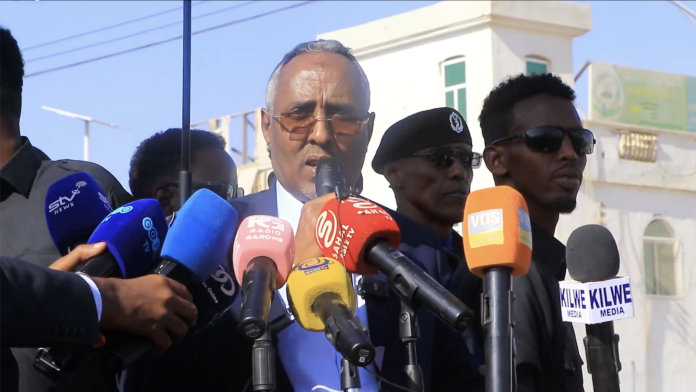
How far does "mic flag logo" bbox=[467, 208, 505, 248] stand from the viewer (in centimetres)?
264

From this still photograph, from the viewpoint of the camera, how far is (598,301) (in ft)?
9.80

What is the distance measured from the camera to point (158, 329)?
2.63 meters

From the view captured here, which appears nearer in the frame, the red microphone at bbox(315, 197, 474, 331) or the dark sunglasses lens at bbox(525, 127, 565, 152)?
the red microphone at bbox(315, 197, 474, 331)

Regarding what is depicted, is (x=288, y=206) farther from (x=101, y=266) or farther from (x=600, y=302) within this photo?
A: (x=600, y=302)

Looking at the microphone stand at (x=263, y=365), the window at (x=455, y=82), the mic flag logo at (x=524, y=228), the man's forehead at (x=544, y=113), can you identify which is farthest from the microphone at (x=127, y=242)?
the window at (x=455, y=82)

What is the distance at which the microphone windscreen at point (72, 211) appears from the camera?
9.69ft

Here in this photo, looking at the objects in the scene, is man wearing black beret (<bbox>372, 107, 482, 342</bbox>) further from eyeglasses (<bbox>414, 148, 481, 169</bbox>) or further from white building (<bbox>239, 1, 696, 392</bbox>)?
white building (<bbox>239, 1, 696, 392</bbox>)

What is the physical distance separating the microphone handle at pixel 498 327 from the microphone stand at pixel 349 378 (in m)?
0.32

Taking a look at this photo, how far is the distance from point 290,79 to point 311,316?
4.49 ft

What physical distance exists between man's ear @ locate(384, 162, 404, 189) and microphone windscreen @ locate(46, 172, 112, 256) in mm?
2546

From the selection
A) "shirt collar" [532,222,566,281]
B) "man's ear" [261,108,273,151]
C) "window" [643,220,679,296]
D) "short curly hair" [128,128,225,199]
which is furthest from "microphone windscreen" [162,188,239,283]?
"window" [643,220,679,296]

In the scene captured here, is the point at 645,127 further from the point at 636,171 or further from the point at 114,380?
the point at 114,380

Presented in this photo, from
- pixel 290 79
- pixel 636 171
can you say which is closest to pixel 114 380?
pixel 290 79

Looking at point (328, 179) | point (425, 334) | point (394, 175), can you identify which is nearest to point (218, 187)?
point (394, 175)
